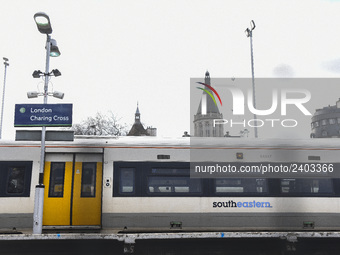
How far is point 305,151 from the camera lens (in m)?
10.1

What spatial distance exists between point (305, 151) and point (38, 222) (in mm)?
7573

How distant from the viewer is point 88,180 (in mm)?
9633

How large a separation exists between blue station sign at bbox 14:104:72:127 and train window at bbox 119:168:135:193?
2.07m

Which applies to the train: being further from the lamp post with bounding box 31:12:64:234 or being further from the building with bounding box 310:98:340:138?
the building with bounding box 310:98:340:138

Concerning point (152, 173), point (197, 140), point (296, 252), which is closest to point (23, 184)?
point (152, 173)

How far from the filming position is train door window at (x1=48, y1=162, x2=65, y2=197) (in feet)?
31.1

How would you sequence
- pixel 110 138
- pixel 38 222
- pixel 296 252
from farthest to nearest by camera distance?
1. pixel 110 138
2. pixel 296 252
3. pixel 38 222

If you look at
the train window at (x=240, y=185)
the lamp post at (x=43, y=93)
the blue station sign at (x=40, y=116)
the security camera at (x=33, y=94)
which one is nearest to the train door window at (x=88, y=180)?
the lamp post at (x=43, y=93)

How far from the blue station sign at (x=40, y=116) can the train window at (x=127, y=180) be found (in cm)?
207

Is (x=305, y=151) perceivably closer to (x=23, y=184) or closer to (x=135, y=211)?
(x=135, y=211)

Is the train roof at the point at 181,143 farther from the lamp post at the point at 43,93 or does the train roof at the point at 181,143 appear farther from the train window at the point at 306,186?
the lamp post at the point at 43,93

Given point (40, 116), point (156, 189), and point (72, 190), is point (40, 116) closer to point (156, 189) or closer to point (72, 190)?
point (72, 190)

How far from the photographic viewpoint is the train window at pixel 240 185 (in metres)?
9.79

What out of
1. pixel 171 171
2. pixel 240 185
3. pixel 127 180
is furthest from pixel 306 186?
pixel 127 180
